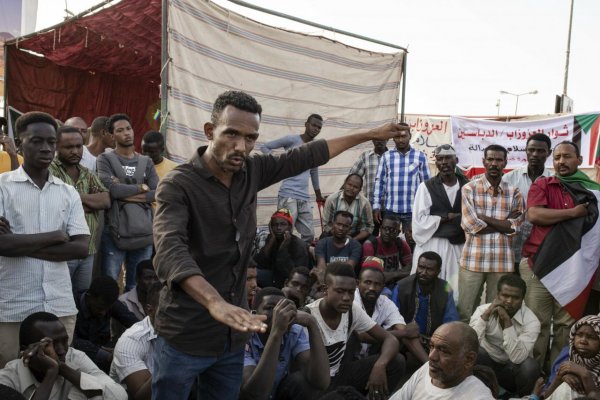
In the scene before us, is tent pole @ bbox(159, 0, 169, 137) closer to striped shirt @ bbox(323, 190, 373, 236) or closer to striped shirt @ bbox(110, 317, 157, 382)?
striped shirt @ bbox(323, 190, 373, 236)

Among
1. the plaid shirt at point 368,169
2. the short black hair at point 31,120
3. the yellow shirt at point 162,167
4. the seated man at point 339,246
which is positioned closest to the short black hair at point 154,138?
the yellow shirt at point 162,167

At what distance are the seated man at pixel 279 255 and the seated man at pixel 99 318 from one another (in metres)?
2.07

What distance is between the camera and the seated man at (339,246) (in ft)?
23.2

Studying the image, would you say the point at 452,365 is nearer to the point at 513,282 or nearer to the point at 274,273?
the point at 513,282

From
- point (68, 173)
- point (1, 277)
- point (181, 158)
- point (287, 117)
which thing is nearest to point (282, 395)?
point (1, 277)

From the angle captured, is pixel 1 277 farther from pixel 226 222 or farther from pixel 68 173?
pixel 226 222

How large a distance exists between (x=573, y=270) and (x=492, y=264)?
2.28 feet

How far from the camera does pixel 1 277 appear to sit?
12.3 ft

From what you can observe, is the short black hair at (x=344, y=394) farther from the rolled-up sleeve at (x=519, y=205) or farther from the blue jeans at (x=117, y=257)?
the rolled-up sleeve at (x=519, y=205)

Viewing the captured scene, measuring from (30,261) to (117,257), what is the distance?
179 centimetres

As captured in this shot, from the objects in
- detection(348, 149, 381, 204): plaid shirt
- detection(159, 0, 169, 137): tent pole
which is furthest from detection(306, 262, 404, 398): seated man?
detection(348, 149, 381, 204): plaid shirt

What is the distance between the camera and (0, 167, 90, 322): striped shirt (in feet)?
12.3

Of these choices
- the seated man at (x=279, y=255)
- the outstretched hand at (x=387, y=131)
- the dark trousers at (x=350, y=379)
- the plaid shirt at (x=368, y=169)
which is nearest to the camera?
the outstretched hand at (x=387, y=131)

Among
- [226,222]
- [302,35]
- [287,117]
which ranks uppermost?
[302,35]
